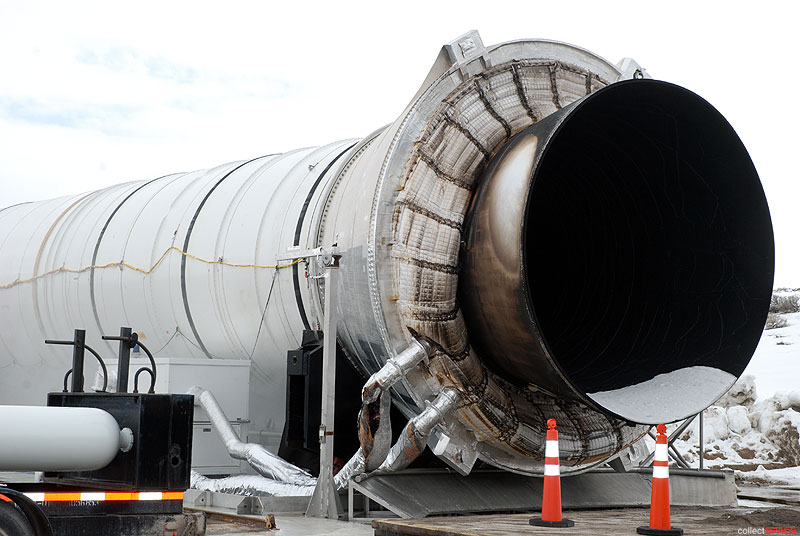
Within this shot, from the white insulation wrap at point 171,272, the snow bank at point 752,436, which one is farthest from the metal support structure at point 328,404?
the snow bank at point 752,436

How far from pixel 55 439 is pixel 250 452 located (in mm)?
2841

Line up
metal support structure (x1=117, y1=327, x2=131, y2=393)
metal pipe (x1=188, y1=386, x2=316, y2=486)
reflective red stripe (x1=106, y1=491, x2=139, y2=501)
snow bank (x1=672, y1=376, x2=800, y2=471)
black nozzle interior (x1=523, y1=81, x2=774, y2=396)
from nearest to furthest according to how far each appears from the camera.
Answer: reflective red stripe (x1=106, y1=491, x2=139, y2=501), metal support structure (x1=117, y1=327, x2=131, y2=393), black nozzle interior (x1=523, y1=81, x2=774, y2=396), metal pipe (x1=188, y1=386, x2=316, y2=486), snow bank (x1=672, y1=376, x2=800, y2=471)

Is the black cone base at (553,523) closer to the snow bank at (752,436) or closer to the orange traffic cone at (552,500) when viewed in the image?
the orange traffic cone at (552,500)

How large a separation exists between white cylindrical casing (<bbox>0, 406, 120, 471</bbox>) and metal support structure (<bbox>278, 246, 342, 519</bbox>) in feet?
6.13

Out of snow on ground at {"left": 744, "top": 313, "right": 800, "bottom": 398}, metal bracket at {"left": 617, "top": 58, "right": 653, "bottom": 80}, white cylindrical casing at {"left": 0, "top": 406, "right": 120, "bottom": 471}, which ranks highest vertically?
metal bracket at {"left": 617, "top": 58, "right": 653, "bottom": 80}

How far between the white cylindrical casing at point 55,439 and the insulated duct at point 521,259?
1.84 m

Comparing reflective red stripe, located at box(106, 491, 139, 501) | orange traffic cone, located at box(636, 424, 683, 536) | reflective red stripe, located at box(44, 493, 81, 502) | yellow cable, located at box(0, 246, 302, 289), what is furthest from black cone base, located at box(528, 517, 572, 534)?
yellow cable, located at box(0, 246, 302, 289)

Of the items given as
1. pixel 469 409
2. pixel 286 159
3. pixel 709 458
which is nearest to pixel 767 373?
pixel 709 458

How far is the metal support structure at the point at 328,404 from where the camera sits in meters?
6.14

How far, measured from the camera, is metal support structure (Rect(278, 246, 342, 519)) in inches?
242

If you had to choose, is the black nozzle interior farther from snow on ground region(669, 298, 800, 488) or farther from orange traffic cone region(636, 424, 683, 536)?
snow on ground region(669, 298, 800, 488)

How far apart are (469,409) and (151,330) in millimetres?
4025

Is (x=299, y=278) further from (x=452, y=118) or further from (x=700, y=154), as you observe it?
(x=700, y=154)

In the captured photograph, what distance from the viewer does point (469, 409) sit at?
597cm
